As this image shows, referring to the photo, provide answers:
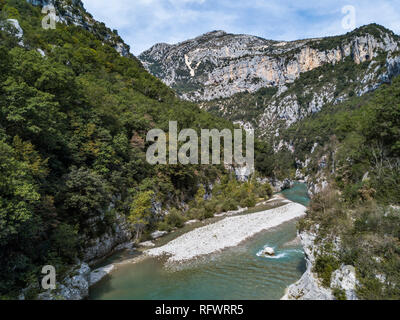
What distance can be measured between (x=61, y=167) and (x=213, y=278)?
50.2ft

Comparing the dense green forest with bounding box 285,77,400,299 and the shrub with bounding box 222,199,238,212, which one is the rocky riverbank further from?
the dense green forest with bounding box 285,77,400,299

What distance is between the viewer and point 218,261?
18844mm

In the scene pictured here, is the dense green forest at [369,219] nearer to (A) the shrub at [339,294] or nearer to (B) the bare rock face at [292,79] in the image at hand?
(A) the shrub at [339,294]

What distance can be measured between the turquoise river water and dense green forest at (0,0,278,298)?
4110mm

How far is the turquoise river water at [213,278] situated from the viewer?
551 inches

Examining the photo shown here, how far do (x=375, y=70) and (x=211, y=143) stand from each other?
275ft

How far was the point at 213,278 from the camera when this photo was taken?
52.3ft

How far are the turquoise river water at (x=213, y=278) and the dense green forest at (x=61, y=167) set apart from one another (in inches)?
162

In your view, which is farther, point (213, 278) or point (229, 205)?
point (229, 205)

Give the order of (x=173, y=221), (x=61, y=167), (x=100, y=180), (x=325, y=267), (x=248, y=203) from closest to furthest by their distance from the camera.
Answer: (x=325, y=267) → (x=61, y=167) → (x=100, y=180) → (x=173, y=221) → (x=248, y=203)

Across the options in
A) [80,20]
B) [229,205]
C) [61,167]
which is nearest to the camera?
[61,167]

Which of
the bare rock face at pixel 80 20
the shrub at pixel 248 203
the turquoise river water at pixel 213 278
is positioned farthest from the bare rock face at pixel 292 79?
the bare rock face at pixel 80 20

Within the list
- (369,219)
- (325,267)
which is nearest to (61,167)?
(325,267)

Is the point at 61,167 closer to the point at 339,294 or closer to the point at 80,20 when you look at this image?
the point at 339,294
